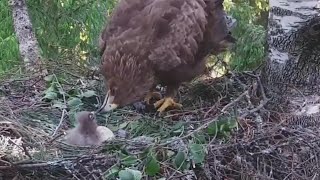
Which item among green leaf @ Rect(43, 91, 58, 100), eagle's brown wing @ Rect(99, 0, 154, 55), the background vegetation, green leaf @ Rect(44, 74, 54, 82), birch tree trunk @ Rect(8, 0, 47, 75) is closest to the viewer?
eagle's brown wing @ Rect(99, 0, 154, 55)

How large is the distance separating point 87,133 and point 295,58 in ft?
4.25

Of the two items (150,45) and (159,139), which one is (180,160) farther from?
(150,45)

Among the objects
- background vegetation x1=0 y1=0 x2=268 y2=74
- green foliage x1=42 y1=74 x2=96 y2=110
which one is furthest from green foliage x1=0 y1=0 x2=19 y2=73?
green foliage x1=42 y1=74 x2=96 y2=110

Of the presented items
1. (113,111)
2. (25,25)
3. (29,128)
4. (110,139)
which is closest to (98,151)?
(110,139)

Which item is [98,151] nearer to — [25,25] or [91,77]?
[91,77]

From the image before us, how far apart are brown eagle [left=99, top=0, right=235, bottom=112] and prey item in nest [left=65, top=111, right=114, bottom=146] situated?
1.11ft

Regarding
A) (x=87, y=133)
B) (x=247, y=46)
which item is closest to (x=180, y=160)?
(x=87, y=133)

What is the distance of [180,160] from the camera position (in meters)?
3.37

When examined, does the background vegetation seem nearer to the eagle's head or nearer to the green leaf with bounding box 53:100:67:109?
the green leaf with bounding box 53:100:67:109

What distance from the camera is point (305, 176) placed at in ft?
11.7

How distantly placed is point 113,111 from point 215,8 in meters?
0.89

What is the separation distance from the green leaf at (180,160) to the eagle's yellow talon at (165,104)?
1.04m

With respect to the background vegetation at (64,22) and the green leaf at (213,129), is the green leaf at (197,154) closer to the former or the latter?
the green leaf at (213,129)

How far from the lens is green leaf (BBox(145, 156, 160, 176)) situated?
331 cm
